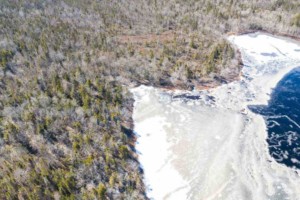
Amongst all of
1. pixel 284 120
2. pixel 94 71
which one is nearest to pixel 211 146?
pixel 284 120

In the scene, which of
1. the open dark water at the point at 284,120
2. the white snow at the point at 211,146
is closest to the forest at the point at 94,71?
the white snow at the point at 211,146

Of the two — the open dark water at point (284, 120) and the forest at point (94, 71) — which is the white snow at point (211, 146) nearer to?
the open dark water at point (284, 120)

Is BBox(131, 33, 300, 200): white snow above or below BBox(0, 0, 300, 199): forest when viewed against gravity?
below

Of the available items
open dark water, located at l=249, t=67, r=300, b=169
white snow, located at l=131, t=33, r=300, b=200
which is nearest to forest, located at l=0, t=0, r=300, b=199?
white snow, located at l=131, t=33, r=300, b=200

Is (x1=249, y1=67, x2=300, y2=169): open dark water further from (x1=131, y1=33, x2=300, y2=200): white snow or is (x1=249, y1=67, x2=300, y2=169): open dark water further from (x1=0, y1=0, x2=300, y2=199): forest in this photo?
(x1=0, y1=0, x2=300, y2=199): forest

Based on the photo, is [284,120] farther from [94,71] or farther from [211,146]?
[94,71]

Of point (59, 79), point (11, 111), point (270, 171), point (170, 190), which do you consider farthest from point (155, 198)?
point (59, 79)
